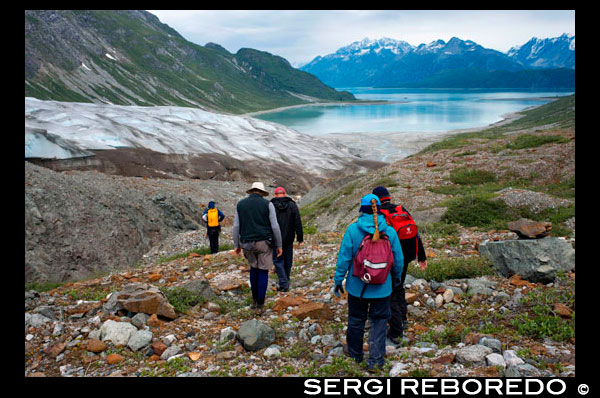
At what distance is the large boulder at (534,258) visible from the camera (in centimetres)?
752

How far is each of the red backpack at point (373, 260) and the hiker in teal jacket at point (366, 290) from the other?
0.13 metres

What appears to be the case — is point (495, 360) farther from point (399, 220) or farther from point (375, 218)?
point (375, 218)

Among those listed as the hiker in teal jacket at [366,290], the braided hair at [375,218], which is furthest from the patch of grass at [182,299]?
the braided hair at [375,218]

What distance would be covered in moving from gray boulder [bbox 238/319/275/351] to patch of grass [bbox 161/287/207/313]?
1736 mm

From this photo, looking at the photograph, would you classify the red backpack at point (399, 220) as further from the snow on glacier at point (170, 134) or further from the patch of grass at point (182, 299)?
the snow on glacier at point (170, 134)

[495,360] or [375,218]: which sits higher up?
[375,218]

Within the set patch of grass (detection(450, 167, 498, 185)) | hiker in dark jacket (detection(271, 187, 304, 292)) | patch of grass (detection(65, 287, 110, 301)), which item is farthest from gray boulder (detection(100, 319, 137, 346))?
patch of grass (detection(450, 167, 498, 185))

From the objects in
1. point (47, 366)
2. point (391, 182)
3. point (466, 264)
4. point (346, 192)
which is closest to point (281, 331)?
point (47, 366)

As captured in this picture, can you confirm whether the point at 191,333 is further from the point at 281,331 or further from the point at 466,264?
the point at 466,264

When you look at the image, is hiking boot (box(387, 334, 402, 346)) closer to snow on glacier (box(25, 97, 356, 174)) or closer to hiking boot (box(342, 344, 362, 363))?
hiking boot (box(342, 344, 362, 363))

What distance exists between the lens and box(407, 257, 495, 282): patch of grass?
810 cm

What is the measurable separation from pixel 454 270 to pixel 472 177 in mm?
13315

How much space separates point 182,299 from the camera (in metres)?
7.63

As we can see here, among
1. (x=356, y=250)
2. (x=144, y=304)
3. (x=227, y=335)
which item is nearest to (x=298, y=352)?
(x=227, y=335)
